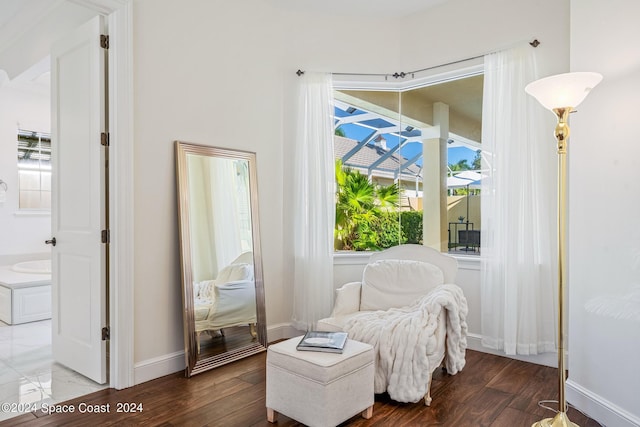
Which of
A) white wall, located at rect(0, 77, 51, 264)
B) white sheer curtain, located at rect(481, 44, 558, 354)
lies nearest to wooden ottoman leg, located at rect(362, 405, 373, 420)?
white sheer curtain, located at rect(481, 44, 558, 354)

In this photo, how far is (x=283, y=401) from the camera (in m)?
2.26

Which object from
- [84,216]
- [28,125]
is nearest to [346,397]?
[84,216]

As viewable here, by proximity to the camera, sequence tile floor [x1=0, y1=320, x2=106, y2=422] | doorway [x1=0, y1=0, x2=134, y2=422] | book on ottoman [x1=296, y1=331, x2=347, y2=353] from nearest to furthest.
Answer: book on ottoman [x1=296, y1=331, x2=347, y2=353] < tile floor [x1=0, y1=320, x2=106, y2=422] < doorway [x1=0, y1=0, x2=134, y2=422]

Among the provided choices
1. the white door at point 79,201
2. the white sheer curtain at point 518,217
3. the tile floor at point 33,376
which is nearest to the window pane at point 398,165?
the white sheer curtain at point 518,217

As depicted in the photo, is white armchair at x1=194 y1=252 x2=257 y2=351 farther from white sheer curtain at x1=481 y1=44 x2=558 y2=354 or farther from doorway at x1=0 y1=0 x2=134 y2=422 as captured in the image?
white sheer curtain at x1=481 y1=44 x2=558 y2=354

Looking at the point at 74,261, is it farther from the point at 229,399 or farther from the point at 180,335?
the point at 229,399

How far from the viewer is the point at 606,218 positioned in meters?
2.28

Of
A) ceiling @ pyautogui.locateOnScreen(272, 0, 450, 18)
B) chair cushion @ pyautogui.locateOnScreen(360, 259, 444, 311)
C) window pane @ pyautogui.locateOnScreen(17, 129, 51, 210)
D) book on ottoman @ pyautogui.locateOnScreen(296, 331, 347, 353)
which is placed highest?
ceiling @ pyautogui.locateOnScreen(272, 0, 450, 18)

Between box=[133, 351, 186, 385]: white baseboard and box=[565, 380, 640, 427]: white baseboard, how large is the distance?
2.55m

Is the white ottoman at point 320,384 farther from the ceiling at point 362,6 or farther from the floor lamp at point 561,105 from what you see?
the ceiling at point 362,6

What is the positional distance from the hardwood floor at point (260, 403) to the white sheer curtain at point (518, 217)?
0.33 metres

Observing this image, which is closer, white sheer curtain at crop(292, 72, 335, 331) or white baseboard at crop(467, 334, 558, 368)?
white baseboard at crop(467, 334, 558, 368)

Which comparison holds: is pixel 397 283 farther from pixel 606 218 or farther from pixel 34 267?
pixel 34 267

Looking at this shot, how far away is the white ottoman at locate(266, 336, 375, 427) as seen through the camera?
2.12 metres
